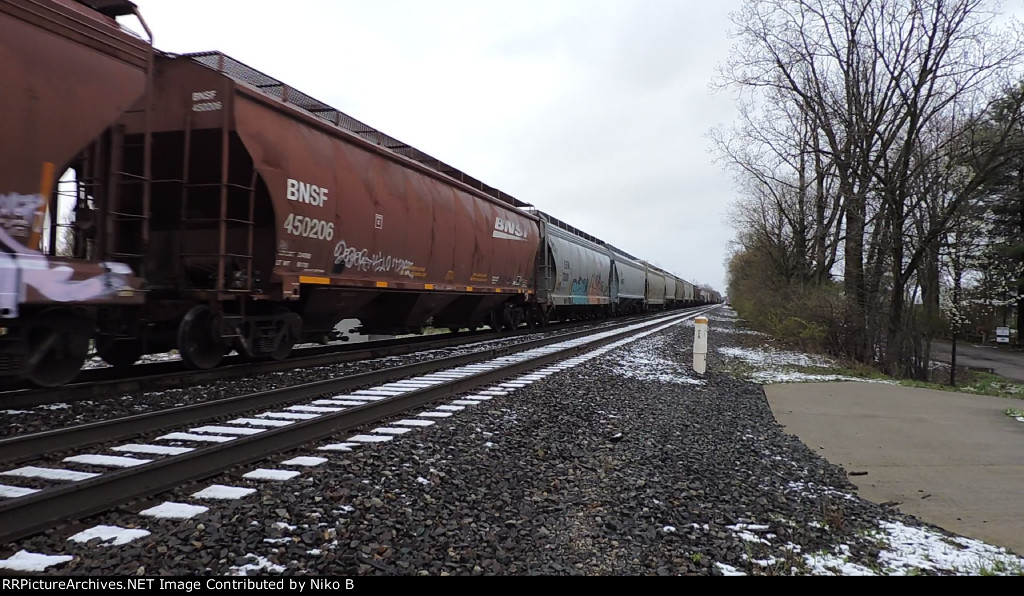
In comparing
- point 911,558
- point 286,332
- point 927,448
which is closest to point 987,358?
point 927,448

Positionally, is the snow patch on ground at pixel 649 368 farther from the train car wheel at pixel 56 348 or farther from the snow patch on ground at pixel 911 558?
the train car wheel at pixel 56 348

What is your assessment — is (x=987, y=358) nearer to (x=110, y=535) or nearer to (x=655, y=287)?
(x=655, y=287)

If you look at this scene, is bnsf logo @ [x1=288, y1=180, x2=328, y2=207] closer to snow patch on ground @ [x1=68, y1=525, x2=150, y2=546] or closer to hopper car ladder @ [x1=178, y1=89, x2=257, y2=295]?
hopper car ladder @ [x1=178, y1=89, x2=257, y2=295]

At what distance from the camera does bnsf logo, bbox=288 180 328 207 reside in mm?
7883

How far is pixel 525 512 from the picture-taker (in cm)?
346

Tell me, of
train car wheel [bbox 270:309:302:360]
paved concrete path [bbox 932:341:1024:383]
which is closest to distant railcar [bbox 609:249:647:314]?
paved concrete path [bbox 932:341:1024:383]

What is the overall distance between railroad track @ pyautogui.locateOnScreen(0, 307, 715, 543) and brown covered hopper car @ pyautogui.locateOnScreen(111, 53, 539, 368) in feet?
6.05

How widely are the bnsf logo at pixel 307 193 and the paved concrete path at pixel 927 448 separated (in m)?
6.82

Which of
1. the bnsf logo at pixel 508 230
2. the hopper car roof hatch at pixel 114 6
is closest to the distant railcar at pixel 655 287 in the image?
the bnsf logo at pixel 508 230

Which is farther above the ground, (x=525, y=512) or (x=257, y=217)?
(x=257, y=217)

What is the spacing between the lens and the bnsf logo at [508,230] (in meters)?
15.0

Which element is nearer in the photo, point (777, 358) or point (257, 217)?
point (257, 217)

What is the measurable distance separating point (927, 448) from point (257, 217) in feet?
27.3

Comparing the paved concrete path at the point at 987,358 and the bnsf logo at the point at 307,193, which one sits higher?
the bnsf logo at the point at 307,193
